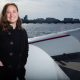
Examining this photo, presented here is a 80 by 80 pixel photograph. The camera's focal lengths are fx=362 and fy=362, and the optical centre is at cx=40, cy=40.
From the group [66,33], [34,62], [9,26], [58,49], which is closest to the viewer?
[9,26]

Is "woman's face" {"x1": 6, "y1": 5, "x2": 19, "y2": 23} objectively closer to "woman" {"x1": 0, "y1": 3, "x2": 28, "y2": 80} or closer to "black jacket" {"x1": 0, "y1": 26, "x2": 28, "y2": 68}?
"woman" {"x1": 0, "y1": 3, "x2": 28, "y2": 80}

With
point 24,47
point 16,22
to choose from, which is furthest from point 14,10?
point 24,47

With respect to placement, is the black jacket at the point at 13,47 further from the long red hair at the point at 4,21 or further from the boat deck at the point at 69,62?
the boat deck at the point at 69,62

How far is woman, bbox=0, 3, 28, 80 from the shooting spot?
14.1ft

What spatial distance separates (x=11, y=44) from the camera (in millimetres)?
4312

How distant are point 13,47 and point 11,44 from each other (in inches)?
1.7

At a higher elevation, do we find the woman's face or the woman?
the woman's face

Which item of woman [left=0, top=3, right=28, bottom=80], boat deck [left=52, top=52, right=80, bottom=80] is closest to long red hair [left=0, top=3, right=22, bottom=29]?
woman [left=0, top=3, right=28, bottom=80]

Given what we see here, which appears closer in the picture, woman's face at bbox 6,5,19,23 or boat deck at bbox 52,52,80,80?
woman's face at bbox 6,5,19,23

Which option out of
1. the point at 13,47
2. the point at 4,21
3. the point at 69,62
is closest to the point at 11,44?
the point at 13,47

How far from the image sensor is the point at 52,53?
8.51 metres

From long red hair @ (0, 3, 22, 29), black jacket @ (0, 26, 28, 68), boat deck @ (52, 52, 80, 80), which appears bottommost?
boat deck @ (52, 52, 80, 80)

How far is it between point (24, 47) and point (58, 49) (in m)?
4.11

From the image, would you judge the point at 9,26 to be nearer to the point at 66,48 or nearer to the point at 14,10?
the point at 14,10
